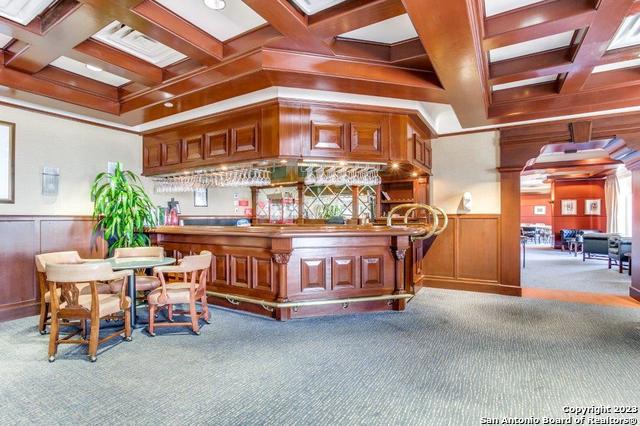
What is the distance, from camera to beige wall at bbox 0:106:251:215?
14.4 feet

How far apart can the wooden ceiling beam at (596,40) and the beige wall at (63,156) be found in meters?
6.14

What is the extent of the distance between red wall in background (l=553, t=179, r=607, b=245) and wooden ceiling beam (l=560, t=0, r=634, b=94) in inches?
430

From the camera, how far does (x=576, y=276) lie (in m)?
7.13

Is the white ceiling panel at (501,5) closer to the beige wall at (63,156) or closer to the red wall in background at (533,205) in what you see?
the beige wall at (63,156)

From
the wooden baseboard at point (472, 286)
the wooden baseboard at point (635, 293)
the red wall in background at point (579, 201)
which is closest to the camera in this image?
the wooden baseboard at point (635, 293)

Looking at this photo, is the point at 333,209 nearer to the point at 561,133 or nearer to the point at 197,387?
the point at 561,133

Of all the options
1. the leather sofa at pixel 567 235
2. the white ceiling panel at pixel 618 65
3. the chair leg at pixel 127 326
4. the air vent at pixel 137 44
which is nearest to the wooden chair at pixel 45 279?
the chair leg at pixel 127 326

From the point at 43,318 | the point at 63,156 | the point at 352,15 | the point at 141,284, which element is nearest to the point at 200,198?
the point at 63,156

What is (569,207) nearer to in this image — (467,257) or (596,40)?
(467,257)

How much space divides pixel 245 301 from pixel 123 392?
76.2 inches

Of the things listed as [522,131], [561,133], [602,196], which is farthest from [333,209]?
[602,196]

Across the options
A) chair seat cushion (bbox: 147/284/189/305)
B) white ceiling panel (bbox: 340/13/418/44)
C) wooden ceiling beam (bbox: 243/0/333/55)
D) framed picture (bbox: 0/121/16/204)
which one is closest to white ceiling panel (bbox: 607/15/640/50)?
white ceiling panel (bbox: 340/13/418/44)

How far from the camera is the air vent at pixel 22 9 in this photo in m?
2.79

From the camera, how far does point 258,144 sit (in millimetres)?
4465
